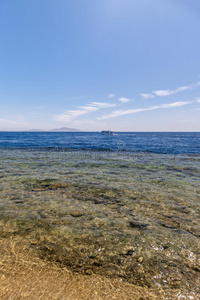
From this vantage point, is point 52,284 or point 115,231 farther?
point 115,231

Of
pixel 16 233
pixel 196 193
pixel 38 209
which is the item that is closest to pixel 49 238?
pixel 16 233

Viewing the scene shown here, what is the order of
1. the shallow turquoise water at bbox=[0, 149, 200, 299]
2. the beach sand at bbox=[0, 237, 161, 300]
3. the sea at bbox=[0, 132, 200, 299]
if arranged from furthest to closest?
the shallow turquoise water at bbox=[0, 149, 200, 299] → the sea at bbox=[0, 132, 200, 299] → the beach sand at bbox=[0, 237, 161, 300]

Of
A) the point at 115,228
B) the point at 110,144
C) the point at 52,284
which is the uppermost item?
the point at 110,144

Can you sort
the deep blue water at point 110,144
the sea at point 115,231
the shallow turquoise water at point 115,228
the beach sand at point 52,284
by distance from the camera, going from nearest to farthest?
1. the beach sand at point 52,284
2. the sea at point 115,231
3. the shallow turquoise water at point 115,228
4. the deep blue water at point 110,144

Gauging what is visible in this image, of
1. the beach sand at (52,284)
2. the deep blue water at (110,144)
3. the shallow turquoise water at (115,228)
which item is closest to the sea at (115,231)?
the shallow turquoise water at (115,228)

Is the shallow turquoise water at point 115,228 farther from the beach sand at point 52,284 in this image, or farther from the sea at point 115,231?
the beach sand at point 52,284

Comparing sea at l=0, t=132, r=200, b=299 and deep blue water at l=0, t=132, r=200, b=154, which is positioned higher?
deep blue water at l=0, t=132, r=200, b=154

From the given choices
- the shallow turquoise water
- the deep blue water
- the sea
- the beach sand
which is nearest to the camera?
the beach sand

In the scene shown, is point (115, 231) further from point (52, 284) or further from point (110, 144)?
point (110, 144)

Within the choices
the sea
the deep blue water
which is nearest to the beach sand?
the sea

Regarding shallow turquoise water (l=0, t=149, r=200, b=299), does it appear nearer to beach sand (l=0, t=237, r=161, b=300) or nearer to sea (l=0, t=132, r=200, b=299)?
sea (l=0, t=132, r=200, b=299)

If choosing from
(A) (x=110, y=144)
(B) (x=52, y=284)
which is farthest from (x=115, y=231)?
(A) (x=110, y=144)

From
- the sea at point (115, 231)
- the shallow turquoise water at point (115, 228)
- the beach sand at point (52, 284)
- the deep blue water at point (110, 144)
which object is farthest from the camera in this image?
the deep blue water at point (110, 144)

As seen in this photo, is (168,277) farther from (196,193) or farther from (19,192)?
(19,192)
